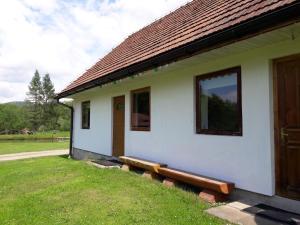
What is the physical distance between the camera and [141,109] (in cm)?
937

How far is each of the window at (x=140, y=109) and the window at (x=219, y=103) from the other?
8.01 feet

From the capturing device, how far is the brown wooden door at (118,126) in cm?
1086

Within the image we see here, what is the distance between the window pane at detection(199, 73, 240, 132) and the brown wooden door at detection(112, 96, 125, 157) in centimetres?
462

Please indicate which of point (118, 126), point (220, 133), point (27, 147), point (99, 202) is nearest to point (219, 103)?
point (220, 133)

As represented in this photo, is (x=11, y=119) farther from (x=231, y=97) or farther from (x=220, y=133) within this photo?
(x=231, y=97)

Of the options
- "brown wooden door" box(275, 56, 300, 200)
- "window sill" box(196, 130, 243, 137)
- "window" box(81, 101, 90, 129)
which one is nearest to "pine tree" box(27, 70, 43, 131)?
"window" box(81, 101, 90, 129)

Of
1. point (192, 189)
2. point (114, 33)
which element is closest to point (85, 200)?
point (192, 189)

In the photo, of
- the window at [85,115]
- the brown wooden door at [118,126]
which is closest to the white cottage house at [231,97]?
the brown wooden door at [118,126]

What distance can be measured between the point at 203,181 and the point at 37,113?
85.4 m

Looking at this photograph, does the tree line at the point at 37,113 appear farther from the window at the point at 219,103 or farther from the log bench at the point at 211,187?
the log bench at the point at 211,187

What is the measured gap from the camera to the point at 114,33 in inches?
691

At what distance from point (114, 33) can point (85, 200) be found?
13.3 meters

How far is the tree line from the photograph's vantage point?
80.2m

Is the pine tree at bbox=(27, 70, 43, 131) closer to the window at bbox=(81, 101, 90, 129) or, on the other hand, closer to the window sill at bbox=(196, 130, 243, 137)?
the window at bbox=(81, 101, 90, 129)
